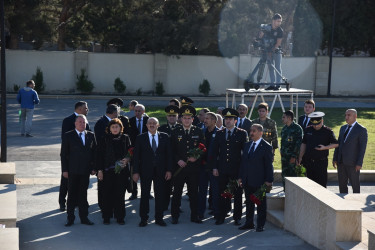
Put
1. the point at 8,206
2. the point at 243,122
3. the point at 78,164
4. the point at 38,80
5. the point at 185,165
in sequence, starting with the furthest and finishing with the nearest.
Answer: the point at 38,80
the point at 243,122
the point at 185,165
the point at 78,164
the point at 8,206

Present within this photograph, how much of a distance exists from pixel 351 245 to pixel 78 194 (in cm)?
453

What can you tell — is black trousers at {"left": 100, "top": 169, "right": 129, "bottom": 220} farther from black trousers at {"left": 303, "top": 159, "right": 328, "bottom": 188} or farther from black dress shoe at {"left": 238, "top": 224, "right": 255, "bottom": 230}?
black trousers at {"left": 303, "top": 159, "right": 328, "bottom": 188}

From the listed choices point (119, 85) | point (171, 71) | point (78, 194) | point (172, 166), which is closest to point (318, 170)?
point (172, 166)

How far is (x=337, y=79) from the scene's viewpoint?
3738 cm

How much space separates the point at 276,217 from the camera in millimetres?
11062

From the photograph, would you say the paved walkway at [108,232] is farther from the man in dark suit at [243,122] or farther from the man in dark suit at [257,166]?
the man in dark suit at [243,122]

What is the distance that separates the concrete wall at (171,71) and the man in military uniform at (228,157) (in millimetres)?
25096

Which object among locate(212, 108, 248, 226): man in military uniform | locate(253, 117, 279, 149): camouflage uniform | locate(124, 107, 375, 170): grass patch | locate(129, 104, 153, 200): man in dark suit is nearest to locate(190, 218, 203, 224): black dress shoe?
locate(212, 108, 248, 226): man in military uniform

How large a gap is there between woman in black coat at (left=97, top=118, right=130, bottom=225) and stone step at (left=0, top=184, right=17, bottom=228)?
1.47 metres

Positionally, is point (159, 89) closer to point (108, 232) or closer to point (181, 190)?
point (181, 190)

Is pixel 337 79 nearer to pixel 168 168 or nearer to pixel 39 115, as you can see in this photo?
pixel 39 115

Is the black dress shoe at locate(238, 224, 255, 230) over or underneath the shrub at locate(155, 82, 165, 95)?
underneath

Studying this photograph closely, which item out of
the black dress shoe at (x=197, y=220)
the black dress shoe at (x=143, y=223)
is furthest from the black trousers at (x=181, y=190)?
the black dress shoe at (x=143, y=223)

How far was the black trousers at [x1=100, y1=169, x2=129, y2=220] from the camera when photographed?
35.6 feet
